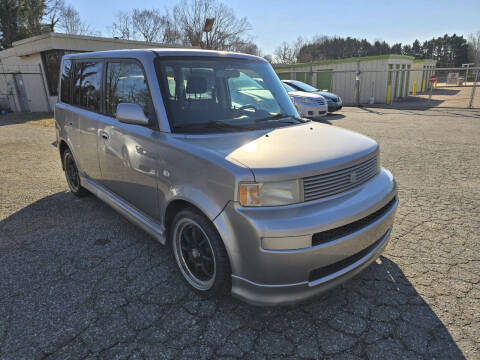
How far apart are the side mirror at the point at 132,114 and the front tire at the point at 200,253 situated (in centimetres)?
85

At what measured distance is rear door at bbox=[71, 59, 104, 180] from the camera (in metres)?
3.56

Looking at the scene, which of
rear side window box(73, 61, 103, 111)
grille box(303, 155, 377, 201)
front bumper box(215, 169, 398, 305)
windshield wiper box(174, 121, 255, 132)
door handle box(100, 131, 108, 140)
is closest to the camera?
front bumper box(215, 169, 398, 305)

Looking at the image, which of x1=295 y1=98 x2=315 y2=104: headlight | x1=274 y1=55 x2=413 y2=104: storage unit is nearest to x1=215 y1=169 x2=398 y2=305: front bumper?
x1=295 y1=98 x2=315 y2=104: headlight

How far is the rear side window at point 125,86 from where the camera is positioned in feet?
9.22

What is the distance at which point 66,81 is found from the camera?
436cm

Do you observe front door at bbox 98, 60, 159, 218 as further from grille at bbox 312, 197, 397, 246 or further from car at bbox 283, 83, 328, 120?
car at bbox 283, 83, 328, 120

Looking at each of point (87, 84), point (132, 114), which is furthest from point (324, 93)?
point (132, 114)

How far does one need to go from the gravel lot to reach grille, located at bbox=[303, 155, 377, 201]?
96 cm

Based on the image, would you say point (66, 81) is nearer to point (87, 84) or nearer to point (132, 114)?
point (87, 84)

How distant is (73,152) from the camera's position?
4.32m

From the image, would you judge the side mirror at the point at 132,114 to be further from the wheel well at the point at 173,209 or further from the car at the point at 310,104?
the car at the point at 310,104

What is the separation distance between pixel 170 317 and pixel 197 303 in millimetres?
244

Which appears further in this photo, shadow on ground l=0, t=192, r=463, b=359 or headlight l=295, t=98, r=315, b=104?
headlight l=295, t=98, r=315, b=104

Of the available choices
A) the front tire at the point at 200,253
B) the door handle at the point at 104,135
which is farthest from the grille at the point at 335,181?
the door handle at the point at 104,135
